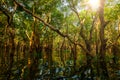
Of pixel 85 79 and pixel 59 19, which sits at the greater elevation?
pixel 59 19

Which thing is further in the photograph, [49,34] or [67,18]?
[67,18]

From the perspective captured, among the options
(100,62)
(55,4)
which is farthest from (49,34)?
(100,62)

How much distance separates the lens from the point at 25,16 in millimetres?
35719

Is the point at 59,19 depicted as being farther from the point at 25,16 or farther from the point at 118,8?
the point at 118,8

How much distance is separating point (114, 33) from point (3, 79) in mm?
38258

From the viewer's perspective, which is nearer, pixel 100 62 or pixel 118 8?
pixel 100 62

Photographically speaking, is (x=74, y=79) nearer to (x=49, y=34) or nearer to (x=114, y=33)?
(x=49, y=34)

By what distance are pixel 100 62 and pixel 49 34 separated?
30435 mm

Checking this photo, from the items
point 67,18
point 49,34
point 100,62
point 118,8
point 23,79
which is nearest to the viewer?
point 23,79

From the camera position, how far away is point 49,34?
42469mm

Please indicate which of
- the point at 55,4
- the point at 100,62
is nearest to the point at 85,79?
the point at 100,62

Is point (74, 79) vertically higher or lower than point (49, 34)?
lower

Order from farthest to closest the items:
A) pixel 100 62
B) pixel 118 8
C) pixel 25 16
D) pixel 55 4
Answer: pixel 25 16, pixel 55 4, pixel 118 8, pixel 100 62

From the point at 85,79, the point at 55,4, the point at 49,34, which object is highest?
the point at 55,4
